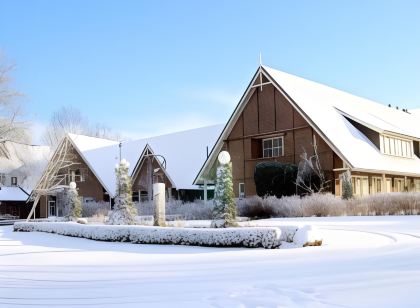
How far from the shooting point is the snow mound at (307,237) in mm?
13445

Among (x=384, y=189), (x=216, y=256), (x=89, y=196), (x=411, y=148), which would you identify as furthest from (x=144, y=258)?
(x=89, y=196)

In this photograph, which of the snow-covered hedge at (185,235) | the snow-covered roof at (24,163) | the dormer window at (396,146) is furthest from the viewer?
the snow-covered roof at (24,163)

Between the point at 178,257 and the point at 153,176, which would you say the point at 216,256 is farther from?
the point at 153,176

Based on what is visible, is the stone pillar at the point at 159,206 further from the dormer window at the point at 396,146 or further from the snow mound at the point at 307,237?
the dormer window at the point at 396,146

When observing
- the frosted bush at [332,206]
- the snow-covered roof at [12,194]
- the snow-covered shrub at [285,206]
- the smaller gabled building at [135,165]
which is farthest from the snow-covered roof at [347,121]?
the snow-covered roof at [12,194]

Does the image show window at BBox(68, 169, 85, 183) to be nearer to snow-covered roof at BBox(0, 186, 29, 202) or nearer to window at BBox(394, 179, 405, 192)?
snow-covered roof at BBox(0, 186, 29, 202)

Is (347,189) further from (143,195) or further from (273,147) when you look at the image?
(143,195)

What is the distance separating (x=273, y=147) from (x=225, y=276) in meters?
25.3

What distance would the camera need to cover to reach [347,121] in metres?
34.5

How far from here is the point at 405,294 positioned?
6918 mm

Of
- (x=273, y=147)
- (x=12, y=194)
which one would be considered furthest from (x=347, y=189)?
(x=12, y=194)

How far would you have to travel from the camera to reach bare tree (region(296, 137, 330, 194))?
29.5 m

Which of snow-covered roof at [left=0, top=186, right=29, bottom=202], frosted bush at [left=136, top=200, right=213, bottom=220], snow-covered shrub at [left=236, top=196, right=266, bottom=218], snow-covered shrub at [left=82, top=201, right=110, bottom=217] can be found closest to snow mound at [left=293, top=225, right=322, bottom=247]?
snow-covered shrub at [left=236, top=196, right=266, bottom=218]

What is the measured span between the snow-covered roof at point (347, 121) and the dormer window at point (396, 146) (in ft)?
1.38
